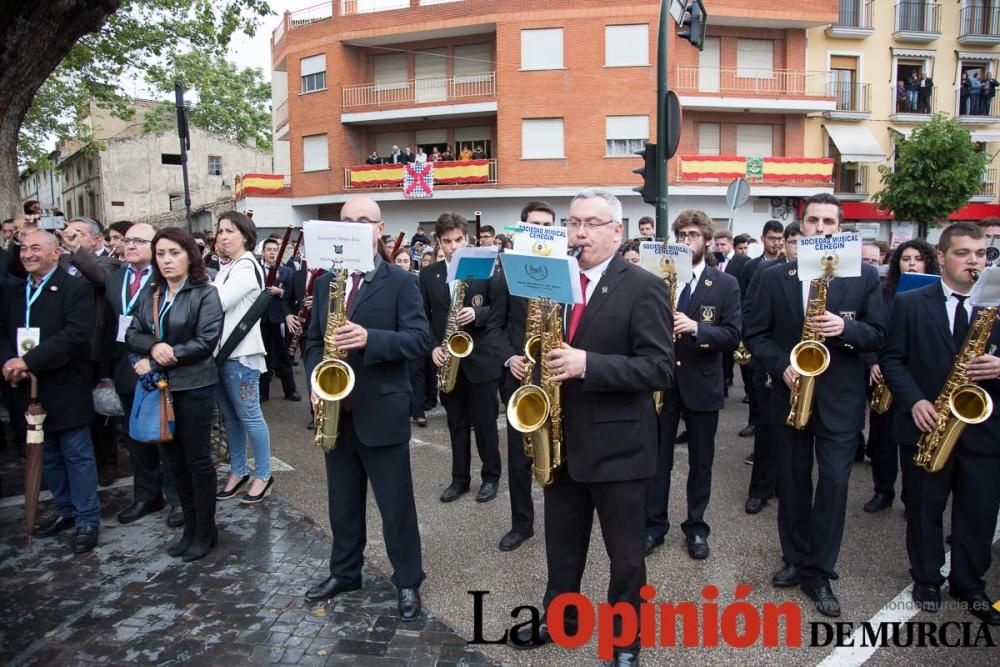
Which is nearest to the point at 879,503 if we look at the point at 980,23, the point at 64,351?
the point at 64,351

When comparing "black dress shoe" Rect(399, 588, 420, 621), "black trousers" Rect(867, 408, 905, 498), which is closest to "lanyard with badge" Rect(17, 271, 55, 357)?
"black dress shoe" Rect(399, 588, 420, 621)

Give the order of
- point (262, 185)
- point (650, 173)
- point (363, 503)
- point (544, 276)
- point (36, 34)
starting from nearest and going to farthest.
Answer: point (544, 276) < point (363, 503) < point (36, 34) < point (650, 173) < point (262, 185)

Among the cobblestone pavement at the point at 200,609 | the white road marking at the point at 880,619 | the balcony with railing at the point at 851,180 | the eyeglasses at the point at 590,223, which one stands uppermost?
the balcony with railing at the point at 851,180

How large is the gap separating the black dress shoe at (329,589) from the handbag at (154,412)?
1.44m

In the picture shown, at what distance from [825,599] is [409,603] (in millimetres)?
2392

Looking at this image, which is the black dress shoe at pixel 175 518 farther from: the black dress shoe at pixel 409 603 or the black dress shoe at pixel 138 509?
the black dress shoe at pixel 409 603

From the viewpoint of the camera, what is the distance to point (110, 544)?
4910 millimetres

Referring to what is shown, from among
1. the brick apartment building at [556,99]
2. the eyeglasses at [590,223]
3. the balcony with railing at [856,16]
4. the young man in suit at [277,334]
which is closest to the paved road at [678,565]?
the eyeglasses at [590,223]

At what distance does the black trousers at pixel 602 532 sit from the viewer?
10.6 feet

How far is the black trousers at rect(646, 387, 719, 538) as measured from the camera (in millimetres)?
4684

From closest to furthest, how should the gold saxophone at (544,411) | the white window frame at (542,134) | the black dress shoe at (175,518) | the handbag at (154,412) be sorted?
1. the gold saxophone at (544,411)
2. the handbag at (154,412)
3. the black dress shoe at (175,518)
4. the white window frame at (542,134)

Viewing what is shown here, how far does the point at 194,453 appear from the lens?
181 inches

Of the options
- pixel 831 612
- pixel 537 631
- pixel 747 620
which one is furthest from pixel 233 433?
pixel 831 612

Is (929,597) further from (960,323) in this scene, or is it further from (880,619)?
(960,323)
